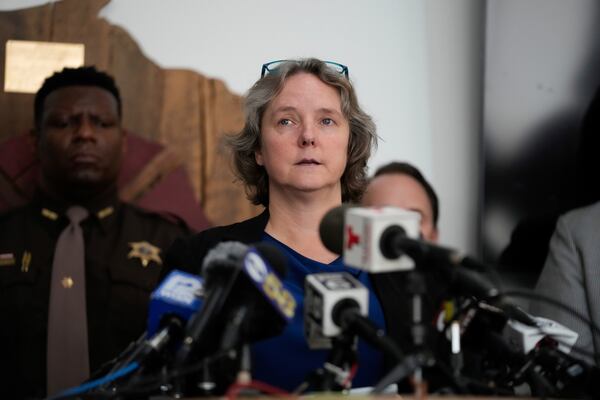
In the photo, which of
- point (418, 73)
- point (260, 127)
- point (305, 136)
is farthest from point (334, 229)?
point (418, 73)

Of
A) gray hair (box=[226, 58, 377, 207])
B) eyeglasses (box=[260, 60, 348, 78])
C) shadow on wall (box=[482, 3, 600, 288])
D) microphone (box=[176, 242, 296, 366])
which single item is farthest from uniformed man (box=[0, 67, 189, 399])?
microphone (box=[176, 242, 296, 366])

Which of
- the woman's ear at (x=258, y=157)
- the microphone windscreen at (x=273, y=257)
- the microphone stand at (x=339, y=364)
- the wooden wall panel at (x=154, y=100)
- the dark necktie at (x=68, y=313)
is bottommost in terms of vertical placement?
the dark necktie at (x=68, y=313)

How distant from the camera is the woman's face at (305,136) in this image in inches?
70.5

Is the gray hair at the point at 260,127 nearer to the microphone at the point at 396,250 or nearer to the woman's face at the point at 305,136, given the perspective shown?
the woman's face at the point at 305,136

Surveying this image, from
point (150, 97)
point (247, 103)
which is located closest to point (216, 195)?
point (150, 97)

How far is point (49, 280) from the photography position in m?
2.75

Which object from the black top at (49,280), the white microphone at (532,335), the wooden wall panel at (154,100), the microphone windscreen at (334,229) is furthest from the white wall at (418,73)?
the microphone windscreen at (334,229)

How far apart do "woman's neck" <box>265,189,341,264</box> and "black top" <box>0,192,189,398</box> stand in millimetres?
1006

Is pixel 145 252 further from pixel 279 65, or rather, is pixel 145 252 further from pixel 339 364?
pixel 339 364

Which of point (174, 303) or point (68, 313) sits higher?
point (174, 303)

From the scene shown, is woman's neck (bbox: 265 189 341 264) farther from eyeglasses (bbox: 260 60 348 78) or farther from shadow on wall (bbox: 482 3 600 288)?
shadow on wall (bbox: 482 3 600 288)

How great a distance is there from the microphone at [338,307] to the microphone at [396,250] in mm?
60

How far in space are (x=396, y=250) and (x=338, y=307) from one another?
16 centimetres

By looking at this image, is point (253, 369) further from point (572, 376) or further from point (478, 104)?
point (478, 104)
